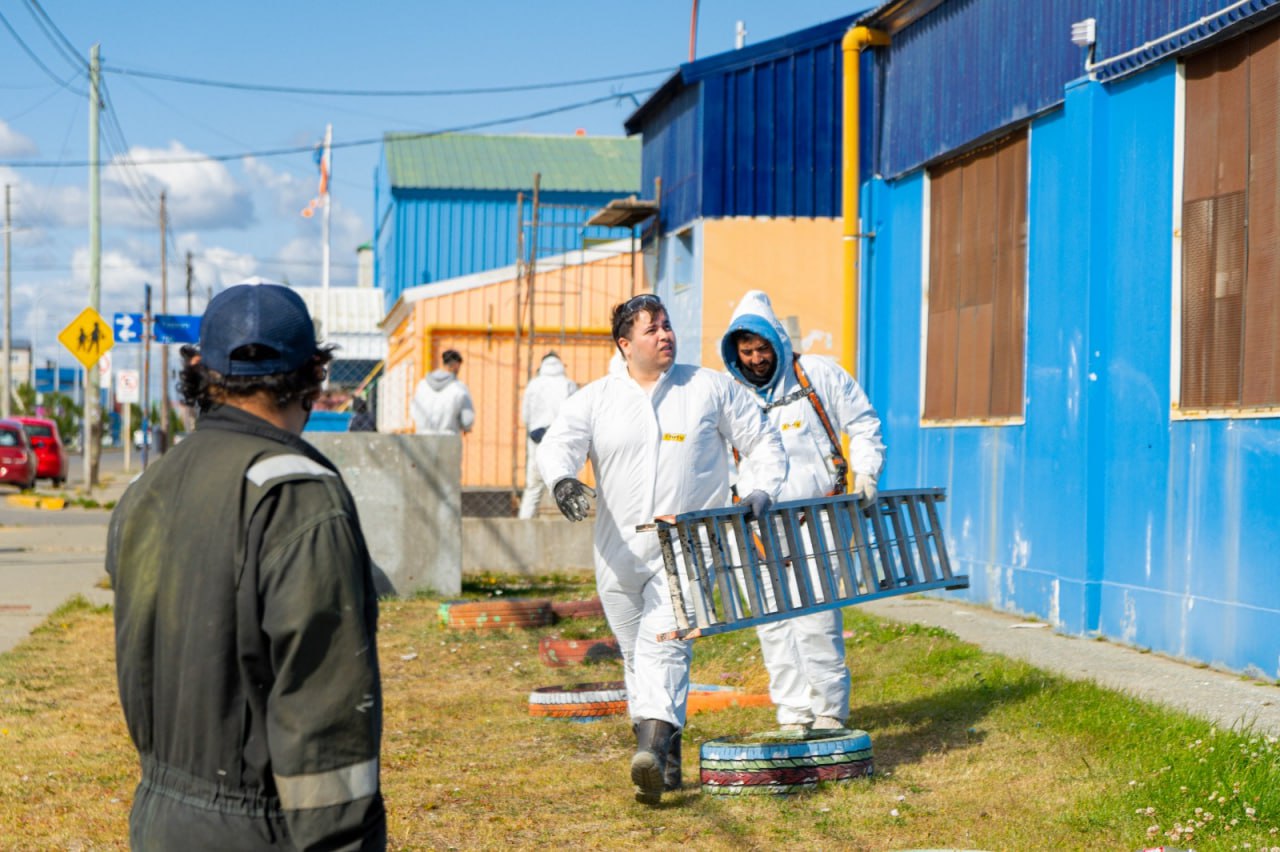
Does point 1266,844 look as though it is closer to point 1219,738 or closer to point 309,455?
point 1219,738

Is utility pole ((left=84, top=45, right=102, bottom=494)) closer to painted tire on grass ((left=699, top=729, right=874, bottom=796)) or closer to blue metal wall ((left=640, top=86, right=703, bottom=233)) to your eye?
blue metal wall ((left=640, top=86, right=703, bottom=233))

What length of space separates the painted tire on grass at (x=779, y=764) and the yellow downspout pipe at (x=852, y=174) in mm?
7945

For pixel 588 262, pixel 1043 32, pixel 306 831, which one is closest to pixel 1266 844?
pixel 306 831

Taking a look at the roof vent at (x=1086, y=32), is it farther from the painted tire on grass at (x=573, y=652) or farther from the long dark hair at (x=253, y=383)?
the long dark hair at (x=253, y=383)

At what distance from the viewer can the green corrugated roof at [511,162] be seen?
40.3 m

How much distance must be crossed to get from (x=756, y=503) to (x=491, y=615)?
5723 millimetres

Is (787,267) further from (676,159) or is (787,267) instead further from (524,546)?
(524,546)

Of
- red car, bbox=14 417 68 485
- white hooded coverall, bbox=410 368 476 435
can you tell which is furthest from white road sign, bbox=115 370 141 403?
white hooded coverall, bbox=410 368 476 435

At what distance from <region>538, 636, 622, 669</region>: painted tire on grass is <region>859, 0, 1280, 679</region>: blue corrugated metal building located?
117 inches

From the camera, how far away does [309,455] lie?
9.39 feet

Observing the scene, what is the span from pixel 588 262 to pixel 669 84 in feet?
20.2

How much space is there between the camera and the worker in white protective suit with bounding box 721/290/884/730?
7273 mm

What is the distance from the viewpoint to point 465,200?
133 feet

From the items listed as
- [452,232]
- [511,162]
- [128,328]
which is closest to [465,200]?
[452,232]
